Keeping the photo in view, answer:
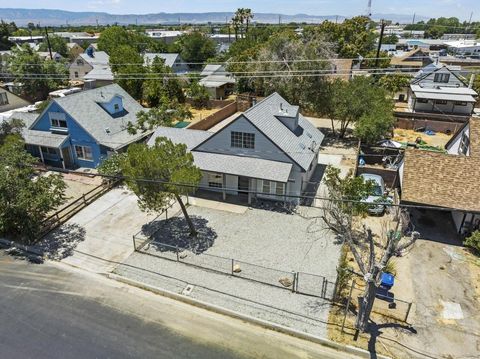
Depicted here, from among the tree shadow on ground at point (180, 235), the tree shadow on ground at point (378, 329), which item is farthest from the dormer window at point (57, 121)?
the tree shadow on ground at point (378, 329)

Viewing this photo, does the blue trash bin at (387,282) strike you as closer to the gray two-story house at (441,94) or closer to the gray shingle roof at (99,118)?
the gray shingle roof at (99,118)

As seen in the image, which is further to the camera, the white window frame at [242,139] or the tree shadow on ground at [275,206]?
the white window frame at [242,139]

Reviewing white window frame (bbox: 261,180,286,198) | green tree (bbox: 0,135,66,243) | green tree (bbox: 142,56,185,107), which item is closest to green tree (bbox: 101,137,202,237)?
green tree (bbox: 0,135,66,243)

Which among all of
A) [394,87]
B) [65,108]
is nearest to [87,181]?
[65,108]

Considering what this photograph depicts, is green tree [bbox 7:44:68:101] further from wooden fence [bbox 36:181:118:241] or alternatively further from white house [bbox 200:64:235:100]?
wooden fence [bbox 36:181:118:241]

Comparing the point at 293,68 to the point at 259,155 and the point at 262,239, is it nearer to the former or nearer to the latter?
the point at 259,155

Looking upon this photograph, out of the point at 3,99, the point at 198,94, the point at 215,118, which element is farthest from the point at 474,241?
the point at 3,99

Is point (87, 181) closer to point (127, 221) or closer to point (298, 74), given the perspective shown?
point (127, 221)
